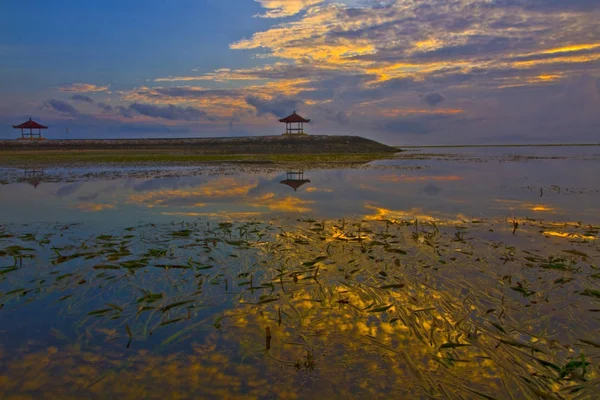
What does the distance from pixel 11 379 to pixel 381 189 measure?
780 inches

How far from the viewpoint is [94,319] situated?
605 centimetres

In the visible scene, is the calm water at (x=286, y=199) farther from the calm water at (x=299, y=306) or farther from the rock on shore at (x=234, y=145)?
the rock on shore at (x=234, y=145)

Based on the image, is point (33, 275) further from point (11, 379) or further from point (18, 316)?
point (11, 379)

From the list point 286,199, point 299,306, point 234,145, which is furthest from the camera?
point 234,145

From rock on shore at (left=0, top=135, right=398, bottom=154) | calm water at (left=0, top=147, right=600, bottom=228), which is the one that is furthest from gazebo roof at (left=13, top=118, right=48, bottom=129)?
calm water at (left=0, top=147, right=600, bottom=228)

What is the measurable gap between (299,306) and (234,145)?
→ 71.3 meters

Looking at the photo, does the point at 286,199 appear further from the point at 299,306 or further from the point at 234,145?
the point at 234,145

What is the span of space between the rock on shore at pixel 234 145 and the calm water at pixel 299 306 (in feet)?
194

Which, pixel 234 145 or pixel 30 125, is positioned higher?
pixel 30 125

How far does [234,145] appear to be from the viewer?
2965 inches

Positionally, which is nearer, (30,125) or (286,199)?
(286,199)

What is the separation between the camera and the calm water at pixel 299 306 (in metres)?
4.54

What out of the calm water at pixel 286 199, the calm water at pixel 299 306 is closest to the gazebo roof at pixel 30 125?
the calm water at pixel 286 199

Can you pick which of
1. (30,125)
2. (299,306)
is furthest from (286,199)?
(30,125)
